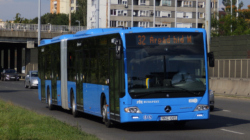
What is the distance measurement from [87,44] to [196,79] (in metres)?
4.21

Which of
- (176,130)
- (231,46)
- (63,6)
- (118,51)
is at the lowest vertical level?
(176,130)

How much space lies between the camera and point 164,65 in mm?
12297

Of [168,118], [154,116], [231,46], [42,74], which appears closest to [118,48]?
[154,116]

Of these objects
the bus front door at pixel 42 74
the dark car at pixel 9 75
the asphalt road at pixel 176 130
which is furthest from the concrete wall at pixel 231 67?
the dark car at pixel 9 75

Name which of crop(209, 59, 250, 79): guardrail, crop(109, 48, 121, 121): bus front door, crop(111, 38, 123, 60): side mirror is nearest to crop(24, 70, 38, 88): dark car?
crop(209, 59, 250, 79): guardrail

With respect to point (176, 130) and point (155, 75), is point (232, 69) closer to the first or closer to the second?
point (176, 130)

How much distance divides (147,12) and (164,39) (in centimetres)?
8960

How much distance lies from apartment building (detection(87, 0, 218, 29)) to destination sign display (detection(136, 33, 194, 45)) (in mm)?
81071

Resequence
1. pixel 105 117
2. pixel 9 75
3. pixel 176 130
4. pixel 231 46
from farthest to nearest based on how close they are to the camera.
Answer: pixel 9 75, pixel 231 46, pixel 105 117, pixel 176 130

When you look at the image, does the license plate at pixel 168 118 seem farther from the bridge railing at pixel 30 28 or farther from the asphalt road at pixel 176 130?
the bridge railing at pixel 30 28

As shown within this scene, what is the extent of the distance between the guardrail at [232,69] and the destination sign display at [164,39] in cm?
1755

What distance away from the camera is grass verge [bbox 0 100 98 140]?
A: 33.6 ft

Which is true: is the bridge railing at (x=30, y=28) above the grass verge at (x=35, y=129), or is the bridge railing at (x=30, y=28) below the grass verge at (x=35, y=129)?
above

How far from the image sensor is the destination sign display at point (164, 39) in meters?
12.4
